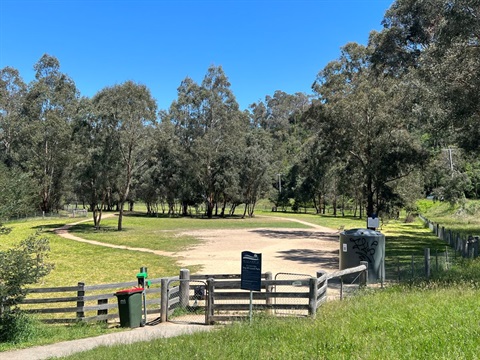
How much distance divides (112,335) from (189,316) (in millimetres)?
2191

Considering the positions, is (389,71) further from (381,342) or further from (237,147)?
(237,147)

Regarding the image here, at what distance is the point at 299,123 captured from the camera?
49.4 metres

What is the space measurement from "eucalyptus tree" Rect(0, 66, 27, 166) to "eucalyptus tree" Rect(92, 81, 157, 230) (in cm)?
2729

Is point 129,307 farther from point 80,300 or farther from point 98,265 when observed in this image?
point 98,265

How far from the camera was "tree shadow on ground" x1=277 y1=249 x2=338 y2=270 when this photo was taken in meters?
18.8

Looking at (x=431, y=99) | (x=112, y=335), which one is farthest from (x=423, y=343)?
(x=431, y=99)

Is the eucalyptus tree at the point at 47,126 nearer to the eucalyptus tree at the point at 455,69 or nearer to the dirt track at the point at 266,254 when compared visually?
the dirt track at the point at 266,254

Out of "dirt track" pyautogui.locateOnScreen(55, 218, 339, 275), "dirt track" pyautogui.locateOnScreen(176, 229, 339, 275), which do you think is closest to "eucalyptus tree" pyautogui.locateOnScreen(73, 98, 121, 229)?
"dirt track" pyautogui.locateOnScreen(55, 218, 339, 275)

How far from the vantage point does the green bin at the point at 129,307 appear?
9883 mm

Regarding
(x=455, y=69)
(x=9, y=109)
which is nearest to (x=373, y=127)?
(x=455, y=69)

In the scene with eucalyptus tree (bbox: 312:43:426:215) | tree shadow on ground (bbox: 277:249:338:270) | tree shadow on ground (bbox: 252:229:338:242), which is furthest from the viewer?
tree shadow on ground (bbox: 252:229:338:242)

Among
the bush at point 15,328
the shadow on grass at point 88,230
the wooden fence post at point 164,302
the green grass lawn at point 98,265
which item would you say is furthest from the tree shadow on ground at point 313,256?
the shadow on grass at point 88,230

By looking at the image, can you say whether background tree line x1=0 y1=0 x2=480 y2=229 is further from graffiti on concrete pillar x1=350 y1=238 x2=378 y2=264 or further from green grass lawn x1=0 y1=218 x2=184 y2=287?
graffiti on concrete pillar x1=350 y1=238 x2=378 y2=264

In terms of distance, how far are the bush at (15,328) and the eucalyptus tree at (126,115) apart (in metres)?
27.7
